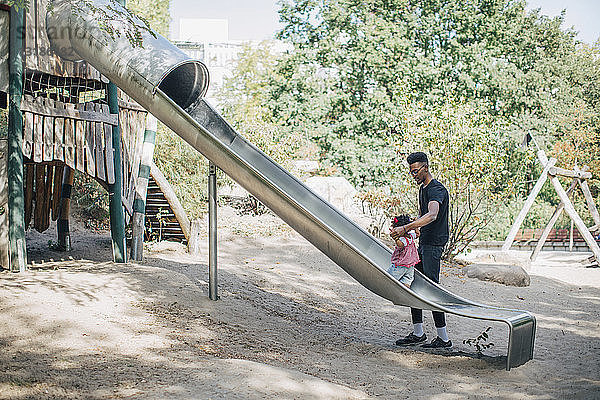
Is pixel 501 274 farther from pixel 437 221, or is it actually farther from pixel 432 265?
pixel 437 221

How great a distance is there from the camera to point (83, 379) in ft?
12.4

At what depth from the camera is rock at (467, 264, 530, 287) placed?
10453mm

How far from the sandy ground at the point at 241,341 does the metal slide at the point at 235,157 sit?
1.73 feet

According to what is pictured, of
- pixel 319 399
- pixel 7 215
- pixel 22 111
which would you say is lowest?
pixel 319 399

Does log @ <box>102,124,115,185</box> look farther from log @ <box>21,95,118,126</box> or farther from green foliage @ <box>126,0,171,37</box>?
green foliage @ <box>126,0,171,37</box>

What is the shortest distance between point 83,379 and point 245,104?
26.1m

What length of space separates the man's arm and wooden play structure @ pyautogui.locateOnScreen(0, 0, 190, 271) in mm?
4168

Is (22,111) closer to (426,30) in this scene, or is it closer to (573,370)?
(573,370)

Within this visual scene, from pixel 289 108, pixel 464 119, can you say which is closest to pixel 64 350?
pixel 464 119

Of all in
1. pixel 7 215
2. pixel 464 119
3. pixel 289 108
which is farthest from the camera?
pixel 289 108

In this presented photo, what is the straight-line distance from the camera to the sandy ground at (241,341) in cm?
386

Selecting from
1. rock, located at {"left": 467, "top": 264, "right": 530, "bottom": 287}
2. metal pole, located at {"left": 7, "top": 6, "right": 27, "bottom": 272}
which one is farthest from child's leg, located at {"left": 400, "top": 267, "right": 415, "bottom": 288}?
rock, located at {"left": 467, "top": 264, "right": 530, "bottom": 287}

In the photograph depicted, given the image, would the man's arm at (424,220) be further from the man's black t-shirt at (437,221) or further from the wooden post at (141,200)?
the wooden post at (141,200)

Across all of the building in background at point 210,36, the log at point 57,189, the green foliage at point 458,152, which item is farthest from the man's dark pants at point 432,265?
the building in background at point 210,36
